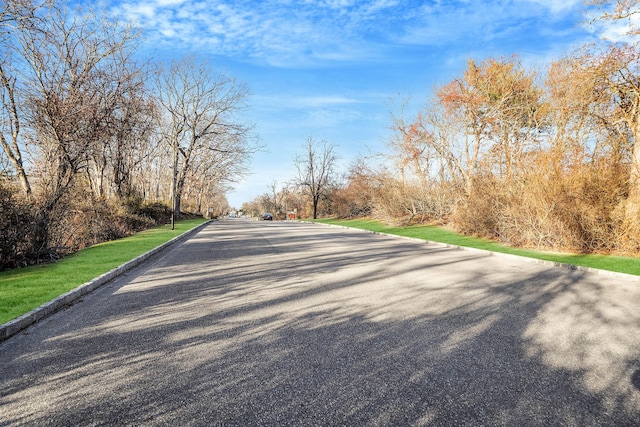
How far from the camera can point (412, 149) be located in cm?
3064

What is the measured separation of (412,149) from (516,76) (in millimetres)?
9374

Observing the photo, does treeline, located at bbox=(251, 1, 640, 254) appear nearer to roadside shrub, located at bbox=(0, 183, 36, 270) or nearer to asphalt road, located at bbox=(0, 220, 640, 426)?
asphalt road, located at bbox=(0, 220, 640, 426)

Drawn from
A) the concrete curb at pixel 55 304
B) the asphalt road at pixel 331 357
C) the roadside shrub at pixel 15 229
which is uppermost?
the roadside shrub at pixel 15 229

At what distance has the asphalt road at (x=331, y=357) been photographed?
2.68 meters

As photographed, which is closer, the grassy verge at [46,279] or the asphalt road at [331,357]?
the asphalt road at [331,357]

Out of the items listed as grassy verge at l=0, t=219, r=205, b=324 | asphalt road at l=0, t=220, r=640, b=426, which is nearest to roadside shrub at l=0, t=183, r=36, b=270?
grassy verge at l=0, t=219, r=205, b=324

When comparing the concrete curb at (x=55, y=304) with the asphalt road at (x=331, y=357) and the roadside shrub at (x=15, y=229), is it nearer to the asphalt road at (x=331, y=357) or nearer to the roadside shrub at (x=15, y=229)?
the asphalt road at (x=331, y=357)

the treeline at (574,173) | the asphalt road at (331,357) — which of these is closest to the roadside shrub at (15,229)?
the asphalt road at (331,357)

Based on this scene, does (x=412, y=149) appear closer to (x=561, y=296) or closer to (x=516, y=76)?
(x=516, y=76)

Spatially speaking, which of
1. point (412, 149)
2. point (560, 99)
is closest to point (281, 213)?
point (412, 149)

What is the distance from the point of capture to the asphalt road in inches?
106

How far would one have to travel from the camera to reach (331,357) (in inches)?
143

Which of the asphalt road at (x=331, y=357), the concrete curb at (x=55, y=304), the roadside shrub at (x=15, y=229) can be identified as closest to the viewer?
the asphalt road at (x=331, y=357)

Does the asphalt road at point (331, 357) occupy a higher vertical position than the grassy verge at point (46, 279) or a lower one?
lower
